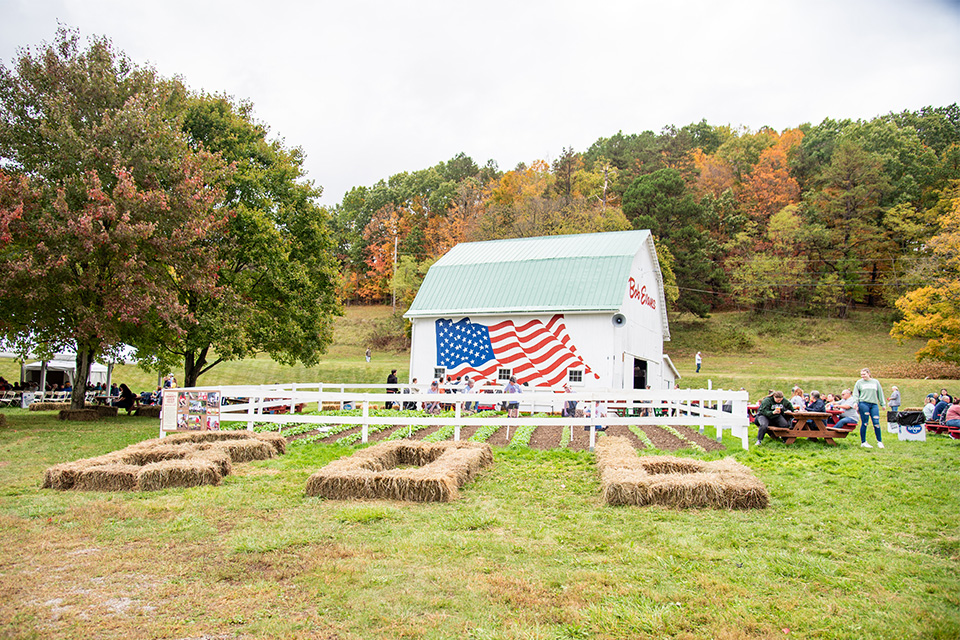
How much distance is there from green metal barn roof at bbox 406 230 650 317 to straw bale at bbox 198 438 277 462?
16.7 m

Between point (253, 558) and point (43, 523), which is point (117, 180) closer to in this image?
point (43, 523)

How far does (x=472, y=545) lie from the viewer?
5.93m

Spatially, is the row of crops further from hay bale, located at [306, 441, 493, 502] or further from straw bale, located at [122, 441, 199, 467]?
hay bale, located at [306, 441, 493, 502]

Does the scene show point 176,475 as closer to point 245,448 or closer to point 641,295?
point 245,448

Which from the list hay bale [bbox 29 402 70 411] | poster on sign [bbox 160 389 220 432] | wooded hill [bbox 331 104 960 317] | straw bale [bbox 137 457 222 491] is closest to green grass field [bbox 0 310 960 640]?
straw bale [bbox 137 457 222 491]

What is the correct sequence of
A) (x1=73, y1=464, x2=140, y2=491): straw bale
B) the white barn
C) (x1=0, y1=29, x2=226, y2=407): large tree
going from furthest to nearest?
1. the white barn
2. (x1=0, y1=29, x2=226, y2=407): large tree
3. (x1=73, y1=464, x2=140, y2=491): straw bale

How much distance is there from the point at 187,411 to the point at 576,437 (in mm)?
8948

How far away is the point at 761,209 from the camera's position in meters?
58.1

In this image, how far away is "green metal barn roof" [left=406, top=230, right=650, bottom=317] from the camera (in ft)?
87.9

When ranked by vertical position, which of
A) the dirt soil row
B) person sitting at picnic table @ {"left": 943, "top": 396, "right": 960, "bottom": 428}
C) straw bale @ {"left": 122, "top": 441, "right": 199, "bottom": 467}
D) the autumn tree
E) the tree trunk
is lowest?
the dirt soil row

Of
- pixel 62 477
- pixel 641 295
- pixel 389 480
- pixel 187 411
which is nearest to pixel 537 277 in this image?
pixel 641 295

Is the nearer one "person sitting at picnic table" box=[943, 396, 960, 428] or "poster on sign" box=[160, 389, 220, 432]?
"poster on sign" box=[160, 389, 220, 432]

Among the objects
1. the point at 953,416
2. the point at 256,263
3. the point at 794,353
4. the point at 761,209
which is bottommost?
the point at 953,416

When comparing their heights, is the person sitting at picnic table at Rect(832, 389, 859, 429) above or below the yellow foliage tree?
below
